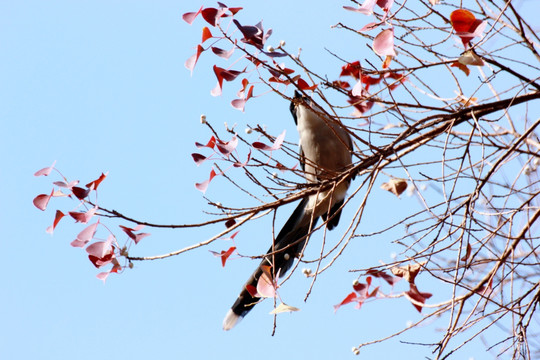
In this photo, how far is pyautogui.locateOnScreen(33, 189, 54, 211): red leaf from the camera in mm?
2006

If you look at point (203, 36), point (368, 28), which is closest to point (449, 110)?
point (368, 28)

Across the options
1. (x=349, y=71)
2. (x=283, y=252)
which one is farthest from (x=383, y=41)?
(x=283, y=252)

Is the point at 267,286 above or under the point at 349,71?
under

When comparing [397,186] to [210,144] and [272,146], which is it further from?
[210,144]

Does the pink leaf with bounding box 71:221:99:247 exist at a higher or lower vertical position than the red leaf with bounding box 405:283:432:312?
higher

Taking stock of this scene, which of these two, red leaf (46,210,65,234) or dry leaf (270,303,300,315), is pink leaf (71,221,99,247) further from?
dry leaf (270,303,300,315)

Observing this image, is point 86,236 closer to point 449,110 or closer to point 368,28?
point 368,28

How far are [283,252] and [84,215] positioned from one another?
4.15ft

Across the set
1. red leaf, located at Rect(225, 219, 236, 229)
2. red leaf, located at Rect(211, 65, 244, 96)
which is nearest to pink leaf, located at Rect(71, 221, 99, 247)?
red leaf, located at Rect(225, 219, 236, 229)

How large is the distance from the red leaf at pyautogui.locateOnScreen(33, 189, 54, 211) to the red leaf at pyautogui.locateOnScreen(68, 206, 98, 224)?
104 mm

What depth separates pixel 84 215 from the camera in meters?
1.97

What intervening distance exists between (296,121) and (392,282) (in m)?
1.75

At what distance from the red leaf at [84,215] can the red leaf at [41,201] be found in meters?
0.10

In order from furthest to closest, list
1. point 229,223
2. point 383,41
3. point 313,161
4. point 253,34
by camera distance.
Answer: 1. point 313,161
2. point 229,223
3. point 253,34
4. point 383,41
